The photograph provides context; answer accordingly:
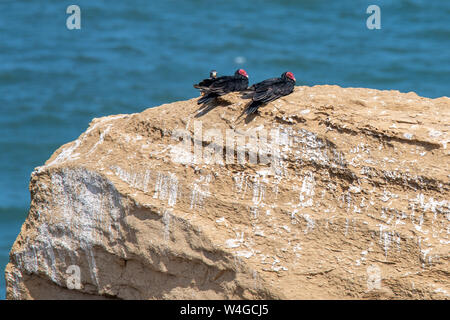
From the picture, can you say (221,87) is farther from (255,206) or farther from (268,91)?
(255,206)

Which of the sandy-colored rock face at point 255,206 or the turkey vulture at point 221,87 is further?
the turkey vulture at point 221,87

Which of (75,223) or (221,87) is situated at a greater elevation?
(221,87)

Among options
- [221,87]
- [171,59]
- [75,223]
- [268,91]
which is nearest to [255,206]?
[268,91]

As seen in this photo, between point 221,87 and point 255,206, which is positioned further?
point 221,87

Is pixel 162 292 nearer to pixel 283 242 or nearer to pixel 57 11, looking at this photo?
pixel 283 242

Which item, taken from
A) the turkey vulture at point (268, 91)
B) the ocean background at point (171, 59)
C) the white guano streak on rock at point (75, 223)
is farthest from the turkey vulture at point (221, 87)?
the ocean background at point (171, 59)

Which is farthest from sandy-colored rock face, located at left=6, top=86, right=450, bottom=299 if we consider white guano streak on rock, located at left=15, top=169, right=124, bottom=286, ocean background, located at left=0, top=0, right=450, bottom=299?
ocean background, located at left=0, top=0, right=450, bottom=299

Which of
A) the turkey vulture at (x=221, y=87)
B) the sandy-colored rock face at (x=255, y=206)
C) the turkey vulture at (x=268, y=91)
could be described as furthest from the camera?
the turkey vulture at (x=221, y=87)

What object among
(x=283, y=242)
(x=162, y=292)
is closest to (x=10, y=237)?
(x=162, y=292)

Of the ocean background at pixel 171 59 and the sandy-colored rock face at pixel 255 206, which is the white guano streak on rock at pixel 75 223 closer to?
the sandy-colored rock face at pixel 255 206
